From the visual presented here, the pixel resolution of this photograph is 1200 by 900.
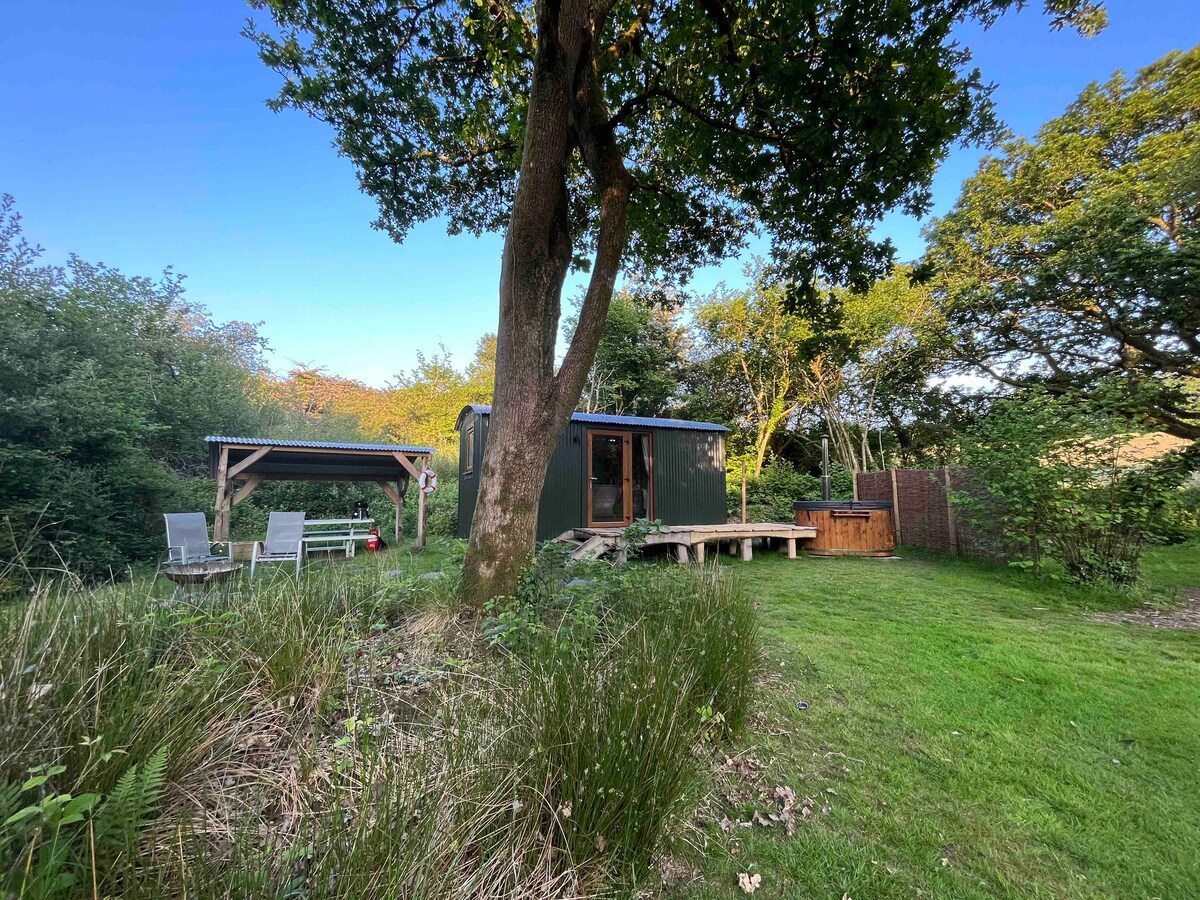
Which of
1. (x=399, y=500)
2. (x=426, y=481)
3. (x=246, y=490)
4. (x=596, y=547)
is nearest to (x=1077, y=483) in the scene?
(x=596, y=547)

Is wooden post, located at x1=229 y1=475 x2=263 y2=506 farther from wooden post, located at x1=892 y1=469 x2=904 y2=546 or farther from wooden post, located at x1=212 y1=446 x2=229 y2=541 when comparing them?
wooden post, located at x1=892 y1=469 x2=904 y2=546

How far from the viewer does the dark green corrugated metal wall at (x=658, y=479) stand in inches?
312

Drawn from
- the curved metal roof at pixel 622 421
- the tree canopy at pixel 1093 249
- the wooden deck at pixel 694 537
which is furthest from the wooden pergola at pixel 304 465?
the tree canopy at pixel 1093 249

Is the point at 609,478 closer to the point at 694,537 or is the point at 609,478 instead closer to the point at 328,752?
the point at 694,537

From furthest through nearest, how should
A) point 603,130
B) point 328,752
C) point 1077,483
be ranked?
point 1077,483
point 603,130
point 328,752

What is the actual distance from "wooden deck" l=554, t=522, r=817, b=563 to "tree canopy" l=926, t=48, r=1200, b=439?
18.8 feet

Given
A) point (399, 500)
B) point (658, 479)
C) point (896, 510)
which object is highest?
point (658, 479)

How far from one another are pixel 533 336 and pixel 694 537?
548cm

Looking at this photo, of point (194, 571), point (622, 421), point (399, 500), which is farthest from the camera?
point (399, 500)

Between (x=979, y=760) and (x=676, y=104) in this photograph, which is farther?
(x=676, y=104)

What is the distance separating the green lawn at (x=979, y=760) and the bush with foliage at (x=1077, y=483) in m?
1.58

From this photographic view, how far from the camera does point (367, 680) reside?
1921 mm

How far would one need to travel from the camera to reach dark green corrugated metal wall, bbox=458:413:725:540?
793 cm

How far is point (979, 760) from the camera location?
2041 mm
